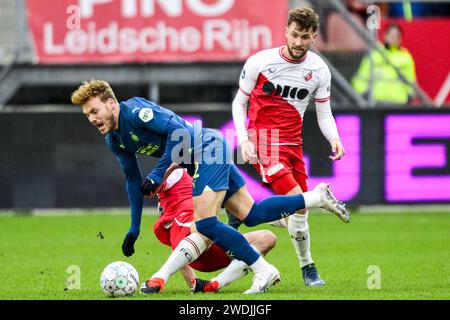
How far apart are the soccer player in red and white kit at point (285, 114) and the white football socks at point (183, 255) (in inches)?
43.1

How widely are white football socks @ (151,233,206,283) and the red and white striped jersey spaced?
1427 millimetres

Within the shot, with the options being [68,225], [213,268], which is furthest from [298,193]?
[68,225]

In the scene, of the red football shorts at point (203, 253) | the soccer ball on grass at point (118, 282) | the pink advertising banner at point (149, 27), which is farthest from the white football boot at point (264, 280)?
the pink advertising banner at point (149, 27)

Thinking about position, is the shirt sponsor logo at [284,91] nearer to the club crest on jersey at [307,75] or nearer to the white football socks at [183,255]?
the club crest on jersey at [307,75]

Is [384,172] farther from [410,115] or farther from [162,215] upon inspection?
[162,215]

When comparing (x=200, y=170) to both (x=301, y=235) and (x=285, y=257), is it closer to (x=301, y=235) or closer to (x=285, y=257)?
(x=301, y=235)

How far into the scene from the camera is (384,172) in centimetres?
1747

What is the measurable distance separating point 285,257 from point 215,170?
3.85 metres

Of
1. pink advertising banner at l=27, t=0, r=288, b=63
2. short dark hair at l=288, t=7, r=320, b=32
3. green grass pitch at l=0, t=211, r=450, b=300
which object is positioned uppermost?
short dark hair at l=288, t=7, r=320, b=32

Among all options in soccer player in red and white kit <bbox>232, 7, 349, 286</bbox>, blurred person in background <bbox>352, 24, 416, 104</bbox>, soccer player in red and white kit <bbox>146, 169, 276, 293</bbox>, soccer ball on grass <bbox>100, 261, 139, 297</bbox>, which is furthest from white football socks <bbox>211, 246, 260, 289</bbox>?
blurred person in background <bbox>352, 24, 416, 104</bbox>

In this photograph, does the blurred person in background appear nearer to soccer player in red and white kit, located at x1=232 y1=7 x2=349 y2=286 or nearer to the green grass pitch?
the green grass pitch

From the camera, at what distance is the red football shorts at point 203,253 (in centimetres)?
945

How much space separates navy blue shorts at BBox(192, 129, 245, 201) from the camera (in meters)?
8.88

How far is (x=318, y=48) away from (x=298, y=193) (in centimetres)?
874
